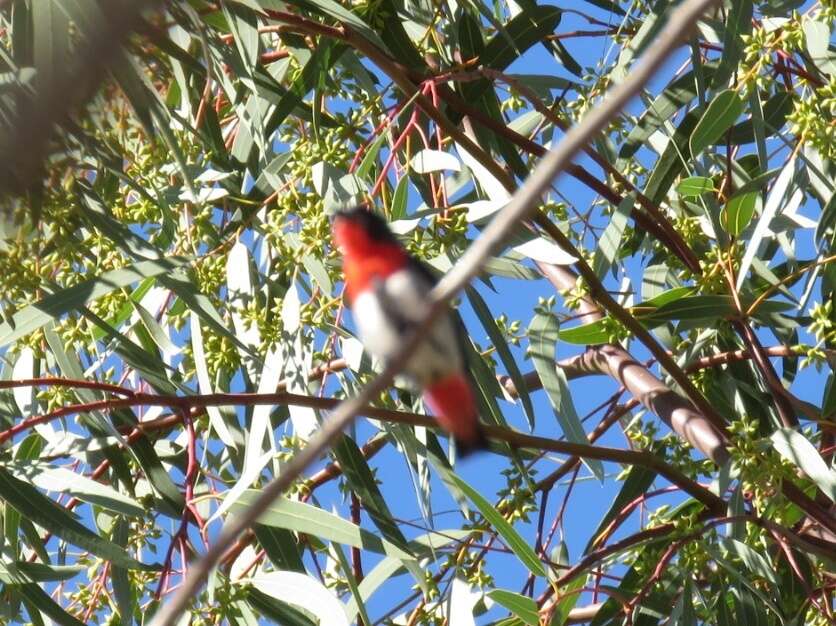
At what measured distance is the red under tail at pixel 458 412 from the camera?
7.27 feet

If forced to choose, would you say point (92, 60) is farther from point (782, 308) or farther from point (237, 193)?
point (237, 193)

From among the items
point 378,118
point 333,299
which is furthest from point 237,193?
point 333,299

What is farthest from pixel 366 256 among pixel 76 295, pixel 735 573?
pixel 735 573

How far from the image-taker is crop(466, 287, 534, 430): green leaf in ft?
10.2

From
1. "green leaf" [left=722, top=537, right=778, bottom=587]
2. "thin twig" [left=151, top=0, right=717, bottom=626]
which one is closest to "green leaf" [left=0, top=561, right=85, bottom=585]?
"green leaf" [left=722, top=537, right=778, bottom=587]

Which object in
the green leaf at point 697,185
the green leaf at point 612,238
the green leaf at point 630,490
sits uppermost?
the green leaf at point 697,185

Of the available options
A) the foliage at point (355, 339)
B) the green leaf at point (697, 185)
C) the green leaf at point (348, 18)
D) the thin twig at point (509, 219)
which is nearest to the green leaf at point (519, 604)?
the foliage at point (355, 339)

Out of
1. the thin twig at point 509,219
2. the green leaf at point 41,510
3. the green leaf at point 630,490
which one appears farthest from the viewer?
the green leaf at point 630,490

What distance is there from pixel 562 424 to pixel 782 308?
21.6 inches

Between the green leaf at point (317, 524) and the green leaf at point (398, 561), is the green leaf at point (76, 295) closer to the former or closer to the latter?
the green leaf at point (317, 524)

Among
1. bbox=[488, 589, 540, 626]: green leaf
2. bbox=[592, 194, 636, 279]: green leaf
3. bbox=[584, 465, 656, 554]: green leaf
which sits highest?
bbox=[592, 194, 636, 279]: green leaf

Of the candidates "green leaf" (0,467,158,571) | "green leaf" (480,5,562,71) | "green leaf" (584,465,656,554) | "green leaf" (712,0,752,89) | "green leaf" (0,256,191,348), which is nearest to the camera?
"green leaf" (0,256,191,348)

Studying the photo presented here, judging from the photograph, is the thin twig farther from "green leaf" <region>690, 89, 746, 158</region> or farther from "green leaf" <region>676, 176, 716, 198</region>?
"green leaf" <region>676, 176, 716, 198</region>

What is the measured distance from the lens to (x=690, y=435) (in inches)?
118
